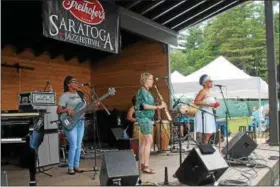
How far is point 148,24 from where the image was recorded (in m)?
9.38

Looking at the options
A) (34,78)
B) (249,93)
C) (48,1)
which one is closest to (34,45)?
(34,78)

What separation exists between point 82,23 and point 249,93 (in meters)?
7.37

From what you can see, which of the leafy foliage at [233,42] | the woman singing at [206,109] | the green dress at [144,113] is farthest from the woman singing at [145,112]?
the leafy foliage at [233,42]

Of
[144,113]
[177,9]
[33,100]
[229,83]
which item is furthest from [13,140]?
[229,83]

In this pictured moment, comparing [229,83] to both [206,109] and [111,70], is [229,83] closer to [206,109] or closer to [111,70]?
[111,70]

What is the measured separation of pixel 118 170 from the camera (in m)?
4.04

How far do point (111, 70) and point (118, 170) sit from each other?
25.0 feet

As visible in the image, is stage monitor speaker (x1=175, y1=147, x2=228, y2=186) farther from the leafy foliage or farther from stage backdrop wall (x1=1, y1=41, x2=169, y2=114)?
the leafy foliage

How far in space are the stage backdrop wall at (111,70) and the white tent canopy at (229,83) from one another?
8.23 feet

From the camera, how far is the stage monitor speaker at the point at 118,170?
3.99 metres

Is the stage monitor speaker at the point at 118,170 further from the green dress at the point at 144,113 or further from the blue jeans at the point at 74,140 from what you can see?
the blue jeans at the point at 74,140

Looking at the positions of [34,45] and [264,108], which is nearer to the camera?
[34,45]

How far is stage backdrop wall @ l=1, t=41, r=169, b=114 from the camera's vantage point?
9.59 m

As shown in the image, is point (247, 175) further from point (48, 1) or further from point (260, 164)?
point (48, 1)
